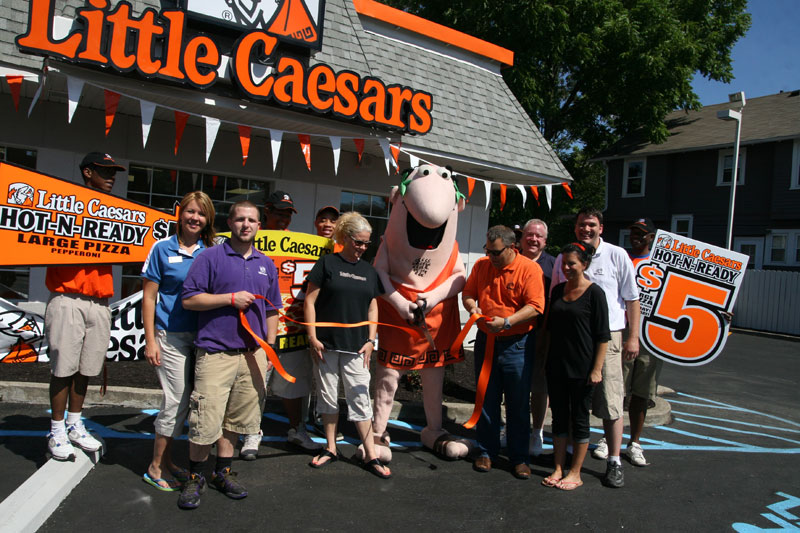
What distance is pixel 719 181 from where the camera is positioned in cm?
2239

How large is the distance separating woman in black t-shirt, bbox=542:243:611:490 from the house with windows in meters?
20.0

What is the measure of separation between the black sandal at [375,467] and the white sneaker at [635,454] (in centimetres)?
A: 211

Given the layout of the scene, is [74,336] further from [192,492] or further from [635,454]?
[635,454]

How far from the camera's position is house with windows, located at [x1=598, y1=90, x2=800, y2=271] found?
20.5 meters

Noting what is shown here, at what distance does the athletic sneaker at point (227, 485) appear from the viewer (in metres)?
3.65

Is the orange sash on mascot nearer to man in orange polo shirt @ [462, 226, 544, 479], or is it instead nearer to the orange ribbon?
the orange ribbon

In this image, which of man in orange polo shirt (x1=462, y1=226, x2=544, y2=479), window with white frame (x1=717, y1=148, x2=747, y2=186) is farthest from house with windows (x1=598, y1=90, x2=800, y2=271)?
man in orange polo shirt (x1=462, y1=226, x2=544, y2=479)

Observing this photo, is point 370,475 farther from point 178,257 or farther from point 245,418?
point 178,257

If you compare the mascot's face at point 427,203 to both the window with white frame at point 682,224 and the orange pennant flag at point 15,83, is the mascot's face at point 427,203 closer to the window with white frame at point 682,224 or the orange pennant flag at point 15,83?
the orange pennant flag at point 15,83

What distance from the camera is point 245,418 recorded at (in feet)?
12.3

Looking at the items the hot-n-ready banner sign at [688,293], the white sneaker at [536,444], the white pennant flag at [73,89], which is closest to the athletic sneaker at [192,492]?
the white sneaker at [536,444]

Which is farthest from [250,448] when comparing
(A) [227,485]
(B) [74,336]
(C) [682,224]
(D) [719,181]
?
(C) [682,224]

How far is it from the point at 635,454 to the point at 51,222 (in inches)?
198

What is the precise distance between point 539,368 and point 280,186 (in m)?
5.53
